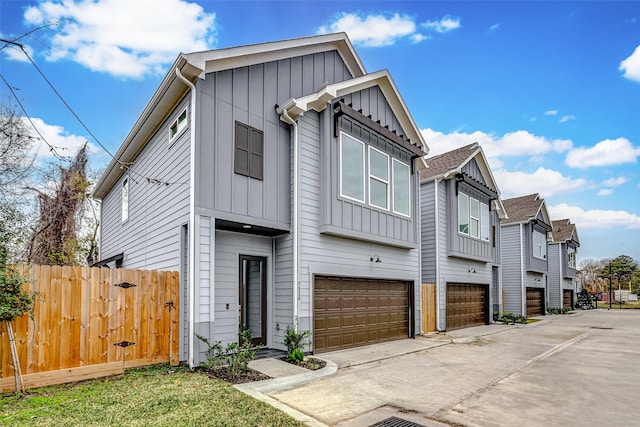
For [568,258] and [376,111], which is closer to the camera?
[376,111]

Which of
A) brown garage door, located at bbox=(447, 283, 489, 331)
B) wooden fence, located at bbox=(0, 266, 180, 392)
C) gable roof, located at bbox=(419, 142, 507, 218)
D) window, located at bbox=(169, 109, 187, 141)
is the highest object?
gable roof, located at bbox=(419, 142, 507, 218)

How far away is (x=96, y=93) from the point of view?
42.9 feet

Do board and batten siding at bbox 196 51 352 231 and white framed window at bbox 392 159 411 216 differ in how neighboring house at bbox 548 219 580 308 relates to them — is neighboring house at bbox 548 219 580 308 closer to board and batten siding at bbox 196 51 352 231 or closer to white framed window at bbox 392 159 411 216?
white framed window at bbox 392 159 411 216

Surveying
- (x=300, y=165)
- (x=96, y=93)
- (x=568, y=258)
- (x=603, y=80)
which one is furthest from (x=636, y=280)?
(x=96, y=93)

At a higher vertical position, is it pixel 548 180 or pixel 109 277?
pixel 548 180

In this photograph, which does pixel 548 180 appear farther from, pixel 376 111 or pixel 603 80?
pixel 376 111

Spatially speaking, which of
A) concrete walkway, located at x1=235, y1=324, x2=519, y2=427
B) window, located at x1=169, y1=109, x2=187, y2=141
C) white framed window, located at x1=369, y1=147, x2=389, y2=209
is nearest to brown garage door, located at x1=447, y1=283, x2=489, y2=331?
concrete walkway, located at x1=235, y1=324, x2=519, y2=427

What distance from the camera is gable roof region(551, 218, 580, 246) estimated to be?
100 feet

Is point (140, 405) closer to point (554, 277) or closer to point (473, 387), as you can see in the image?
point (473, 387)

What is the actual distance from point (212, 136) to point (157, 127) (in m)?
2.76

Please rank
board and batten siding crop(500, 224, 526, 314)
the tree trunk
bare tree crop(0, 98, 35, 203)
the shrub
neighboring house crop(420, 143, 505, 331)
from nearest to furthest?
the tree trunk → the shrub → bare tree crop(0, 98, 35, 203) → neighboring house crop(420, 143, 505, 331) → board and batten siding crop(500, 224, 526, 314)

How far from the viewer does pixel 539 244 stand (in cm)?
2581

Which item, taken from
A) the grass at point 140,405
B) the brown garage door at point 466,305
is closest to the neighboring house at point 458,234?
the brown garage door at point 466,305

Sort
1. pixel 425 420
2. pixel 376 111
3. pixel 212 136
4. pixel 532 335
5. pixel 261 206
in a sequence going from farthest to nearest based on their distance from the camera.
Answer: pixel 532 335 → pixel 376 111 → pixel 261 206 → pixel 212 136 → pixel 425 420
